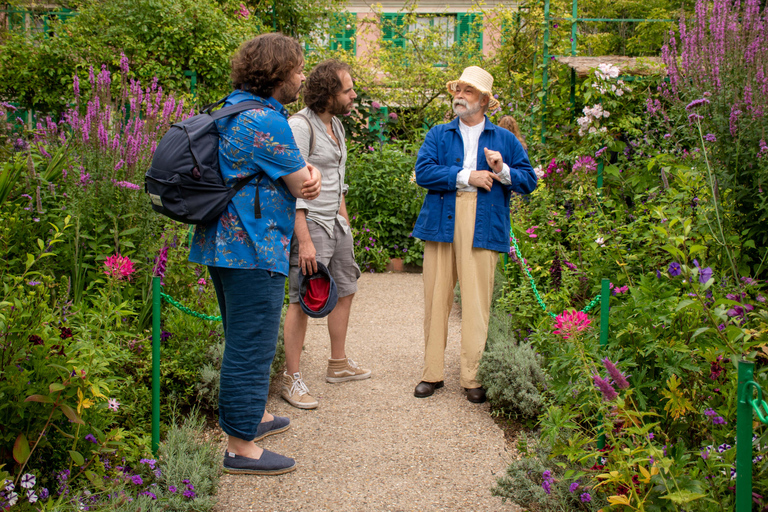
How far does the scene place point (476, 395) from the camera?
3770 mm

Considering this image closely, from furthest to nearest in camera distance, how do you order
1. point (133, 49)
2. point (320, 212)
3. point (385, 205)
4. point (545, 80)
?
point (385, 205), point (545, 80), point (133, 49), point (320, 212)

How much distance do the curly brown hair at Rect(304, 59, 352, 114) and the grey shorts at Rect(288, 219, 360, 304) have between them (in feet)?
2.21

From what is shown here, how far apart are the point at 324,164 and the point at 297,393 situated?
137cm

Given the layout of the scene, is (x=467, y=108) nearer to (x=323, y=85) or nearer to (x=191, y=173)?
(x=323, y=85)

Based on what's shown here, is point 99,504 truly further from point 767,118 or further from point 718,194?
point 767,118

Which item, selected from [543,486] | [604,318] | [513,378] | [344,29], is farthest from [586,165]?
[344,29]

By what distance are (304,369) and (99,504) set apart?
2278mm

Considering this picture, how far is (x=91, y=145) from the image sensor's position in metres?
3.88

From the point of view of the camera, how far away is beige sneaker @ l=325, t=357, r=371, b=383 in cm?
412

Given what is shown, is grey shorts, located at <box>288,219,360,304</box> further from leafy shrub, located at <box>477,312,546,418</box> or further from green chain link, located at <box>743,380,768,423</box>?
green chain link, located at <box>743,380,768,423</box>

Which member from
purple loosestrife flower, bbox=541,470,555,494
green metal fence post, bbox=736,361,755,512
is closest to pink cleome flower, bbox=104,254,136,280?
purple loosestrife flower, bbox=541,470,555,494

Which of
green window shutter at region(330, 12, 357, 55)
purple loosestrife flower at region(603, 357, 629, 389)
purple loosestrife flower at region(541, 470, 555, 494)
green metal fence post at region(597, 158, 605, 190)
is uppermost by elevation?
green window shutter at region(330, 12, 357, 55)

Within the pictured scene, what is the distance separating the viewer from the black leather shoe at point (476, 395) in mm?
3770

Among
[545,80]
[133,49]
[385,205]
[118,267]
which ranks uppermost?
[133,49]
